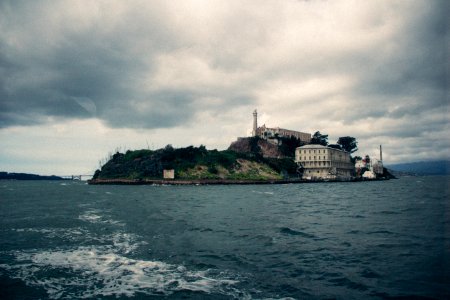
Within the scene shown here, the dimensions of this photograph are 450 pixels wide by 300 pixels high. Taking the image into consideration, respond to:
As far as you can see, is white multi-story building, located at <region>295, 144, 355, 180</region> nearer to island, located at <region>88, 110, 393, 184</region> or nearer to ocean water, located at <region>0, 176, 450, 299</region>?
island, located at <region>88, 110, 393, 184</region>

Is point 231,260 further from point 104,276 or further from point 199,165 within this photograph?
point 199,165

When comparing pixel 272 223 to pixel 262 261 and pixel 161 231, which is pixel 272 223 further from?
pixel 262 261

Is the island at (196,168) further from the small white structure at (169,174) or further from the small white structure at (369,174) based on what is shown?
the small white structure at (369,174)

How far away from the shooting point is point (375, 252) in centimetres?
1611

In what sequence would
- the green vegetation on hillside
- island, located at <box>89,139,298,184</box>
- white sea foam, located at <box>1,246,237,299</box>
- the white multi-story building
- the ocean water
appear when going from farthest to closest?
the white multi-story building
the green vegetation on hillside
island, located at <box>89,139,298,184</box>
white sea foam, located at <box>1,246,237,299</box>
the ocean water

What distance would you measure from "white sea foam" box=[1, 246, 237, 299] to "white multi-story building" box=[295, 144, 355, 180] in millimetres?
158551

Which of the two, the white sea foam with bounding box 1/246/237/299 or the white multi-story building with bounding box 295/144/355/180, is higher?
the white multi-story building with bounding box 295/144/355/180

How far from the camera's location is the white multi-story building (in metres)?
170

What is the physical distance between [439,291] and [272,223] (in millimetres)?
15534

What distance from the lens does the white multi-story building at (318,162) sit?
169625 millimetres

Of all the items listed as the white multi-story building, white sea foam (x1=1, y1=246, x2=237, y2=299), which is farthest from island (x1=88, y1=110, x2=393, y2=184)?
white sea foam (x1=1, y1=246, x2=237, y2=299)

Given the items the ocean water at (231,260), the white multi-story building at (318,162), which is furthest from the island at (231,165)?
the ocean water at (231,260)

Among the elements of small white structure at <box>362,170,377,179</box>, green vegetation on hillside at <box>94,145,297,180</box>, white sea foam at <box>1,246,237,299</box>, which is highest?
green vegetation on hillside at <box>94,145,297,180</box>

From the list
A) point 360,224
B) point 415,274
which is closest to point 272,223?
point 360,224
